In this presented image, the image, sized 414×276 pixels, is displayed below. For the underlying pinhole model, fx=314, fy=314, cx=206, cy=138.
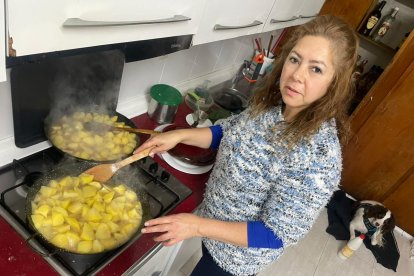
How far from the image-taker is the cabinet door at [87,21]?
0.47m

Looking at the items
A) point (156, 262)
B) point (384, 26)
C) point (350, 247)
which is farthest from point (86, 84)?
point (384, 26)

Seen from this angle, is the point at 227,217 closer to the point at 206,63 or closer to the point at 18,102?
the point at 18,102

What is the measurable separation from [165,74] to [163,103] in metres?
0.20

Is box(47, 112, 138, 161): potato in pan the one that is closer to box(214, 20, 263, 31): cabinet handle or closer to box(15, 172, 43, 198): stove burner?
box(15, 172, 43, 198): stove burner

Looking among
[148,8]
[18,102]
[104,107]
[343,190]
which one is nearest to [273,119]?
[148,8]

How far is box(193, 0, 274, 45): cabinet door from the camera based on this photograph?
34.6 inches

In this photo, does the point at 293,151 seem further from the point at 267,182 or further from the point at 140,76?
the point at 140,76

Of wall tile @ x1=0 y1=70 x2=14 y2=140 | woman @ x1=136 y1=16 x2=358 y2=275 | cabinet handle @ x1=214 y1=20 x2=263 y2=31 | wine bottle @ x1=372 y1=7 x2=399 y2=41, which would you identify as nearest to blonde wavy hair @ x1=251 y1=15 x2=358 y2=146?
woman @ x1=136 y1=16 x2=358 y2=275

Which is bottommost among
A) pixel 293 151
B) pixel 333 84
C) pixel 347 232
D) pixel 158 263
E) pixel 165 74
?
pixel 347 232

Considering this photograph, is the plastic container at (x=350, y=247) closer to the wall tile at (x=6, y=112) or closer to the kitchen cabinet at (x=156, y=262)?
the kitchen cabinet at (x=156, y=262)

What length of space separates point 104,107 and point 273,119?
0.64 metres

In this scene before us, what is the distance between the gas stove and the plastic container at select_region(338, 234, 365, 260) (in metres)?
1.66

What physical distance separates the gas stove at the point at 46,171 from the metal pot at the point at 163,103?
294mm

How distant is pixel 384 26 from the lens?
2.40 meters
